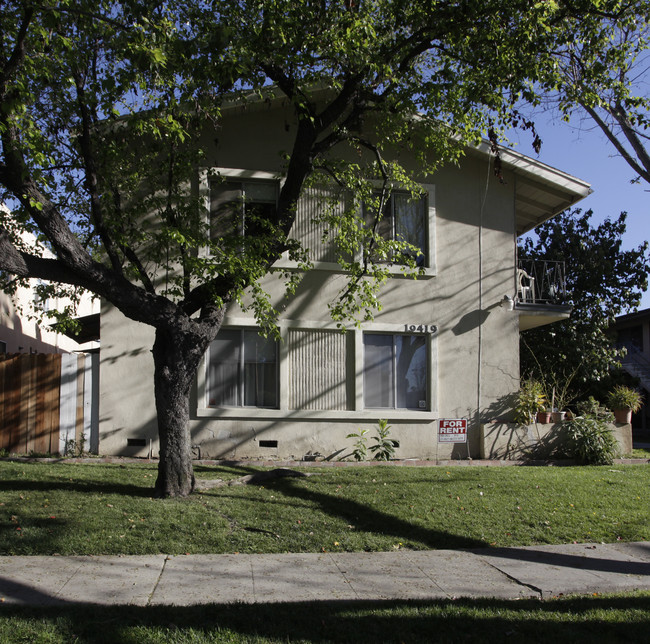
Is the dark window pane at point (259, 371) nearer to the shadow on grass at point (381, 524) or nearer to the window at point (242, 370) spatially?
the window at point (242, 370)

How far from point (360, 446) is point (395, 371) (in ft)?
5.87

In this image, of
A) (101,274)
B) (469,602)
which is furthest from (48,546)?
(469,602)

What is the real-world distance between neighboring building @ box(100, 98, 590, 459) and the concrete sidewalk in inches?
234

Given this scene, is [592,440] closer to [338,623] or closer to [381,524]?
[381,524]

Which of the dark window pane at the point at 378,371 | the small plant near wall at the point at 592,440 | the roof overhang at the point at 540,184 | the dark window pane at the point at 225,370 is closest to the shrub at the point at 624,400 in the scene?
the small plant near wall at the point at 592,440

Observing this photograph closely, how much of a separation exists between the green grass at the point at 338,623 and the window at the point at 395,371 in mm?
7978

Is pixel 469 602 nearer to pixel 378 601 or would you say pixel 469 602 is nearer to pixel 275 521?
pixel 378 601

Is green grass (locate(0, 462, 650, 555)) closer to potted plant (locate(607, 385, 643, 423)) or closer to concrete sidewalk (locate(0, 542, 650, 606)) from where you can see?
concrete sidewalk (locate(0, 542, 650, 606))

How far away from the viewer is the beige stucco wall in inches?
484

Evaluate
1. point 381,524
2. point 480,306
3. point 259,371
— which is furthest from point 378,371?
point 381,524

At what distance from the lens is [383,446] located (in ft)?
41.2

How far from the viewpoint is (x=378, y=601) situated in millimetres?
5324

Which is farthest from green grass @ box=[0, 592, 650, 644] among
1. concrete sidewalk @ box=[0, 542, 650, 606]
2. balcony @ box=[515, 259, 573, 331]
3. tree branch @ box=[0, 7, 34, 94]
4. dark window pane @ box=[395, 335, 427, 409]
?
balcony @ box=[515, 259, 573, 331]

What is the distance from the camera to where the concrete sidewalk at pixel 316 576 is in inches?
211
